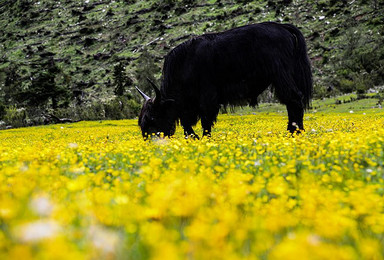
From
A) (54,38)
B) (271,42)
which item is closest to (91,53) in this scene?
(54,38)

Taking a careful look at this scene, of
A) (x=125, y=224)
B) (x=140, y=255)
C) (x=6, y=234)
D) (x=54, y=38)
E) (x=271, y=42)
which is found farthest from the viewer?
(x=54, y=38)

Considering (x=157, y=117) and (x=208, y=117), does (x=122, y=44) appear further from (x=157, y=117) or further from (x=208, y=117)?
(x=208, y=117)

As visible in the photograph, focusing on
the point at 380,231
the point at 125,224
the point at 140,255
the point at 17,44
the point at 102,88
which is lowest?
the point at 102,88

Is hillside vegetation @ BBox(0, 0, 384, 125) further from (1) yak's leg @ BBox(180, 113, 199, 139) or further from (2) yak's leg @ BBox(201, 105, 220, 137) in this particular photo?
(2) yak's leg @ BBox(201, 105, 220, 137)

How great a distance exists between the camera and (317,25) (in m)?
72.2

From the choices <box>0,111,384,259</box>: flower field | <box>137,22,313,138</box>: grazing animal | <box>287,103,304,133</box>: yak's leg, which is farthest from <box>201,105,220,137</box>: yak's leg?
<box>0,111,384,259</box>: flower field

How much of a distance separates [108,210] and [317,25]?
82306 mm

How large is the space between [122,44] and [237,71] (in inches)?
3978

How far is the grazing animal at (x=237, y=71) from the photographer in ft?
22.5

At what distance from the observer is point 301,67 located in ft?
23.9

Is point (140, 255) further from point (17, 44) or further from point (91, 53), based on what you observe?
point (17, 44)

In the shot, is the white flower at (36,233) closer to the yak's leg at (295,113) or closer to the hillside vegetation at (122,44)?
the yak's leg at (295,113)

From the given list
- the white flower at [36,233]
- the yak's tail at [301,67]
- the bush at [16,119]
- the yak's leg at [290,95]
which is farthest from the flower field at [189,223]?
the bush at [16,119]

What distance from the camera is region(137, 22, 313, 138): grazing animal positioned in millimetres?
6848
